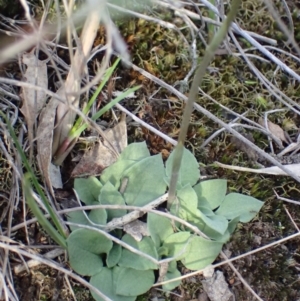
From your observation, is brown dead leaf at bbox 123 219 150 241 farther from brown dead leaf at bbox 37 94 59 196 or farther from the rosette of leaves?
brown dead leaf at bbox 37 94 59 196

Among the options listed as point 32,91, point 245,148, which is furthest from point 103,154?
point 245,148

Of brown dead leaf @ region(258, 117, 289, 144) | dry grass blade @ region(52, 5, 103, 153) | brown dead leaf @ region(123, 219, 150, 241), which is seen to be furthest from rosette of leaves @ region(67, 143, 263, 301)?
brown dead leaf @ region(258, 117, 289, 144)

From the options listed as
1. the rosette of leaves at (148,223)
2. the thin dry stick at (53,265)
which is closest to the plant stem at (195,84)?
the rosette of leaves at (148,223)

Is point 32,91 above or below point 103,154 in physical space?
above

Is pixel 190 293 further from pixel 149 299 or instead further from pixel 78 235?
pixel 78 235

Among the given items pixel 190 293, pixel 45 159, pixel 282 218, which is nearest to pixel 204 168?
pixel 282 218

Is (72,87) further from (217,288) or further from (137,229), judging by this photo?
(217,288)
